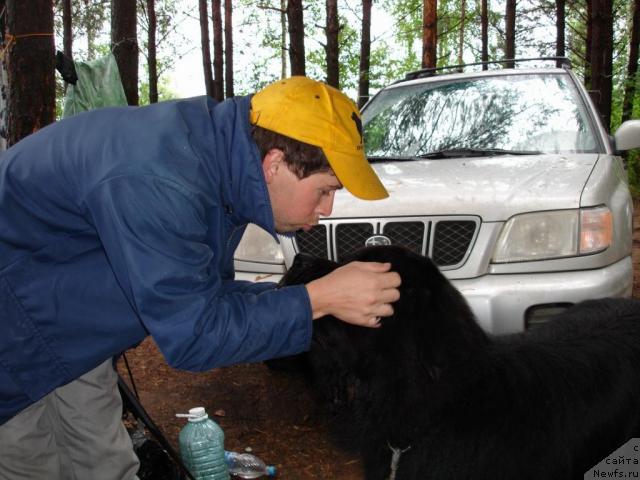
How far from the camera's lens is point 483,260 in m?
3.38

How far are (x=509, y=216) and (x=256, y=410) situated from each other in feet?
6.49

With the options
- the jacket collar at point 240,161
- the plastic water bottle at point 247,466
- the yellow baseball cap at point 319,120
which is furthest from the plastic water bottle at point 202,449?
the yellow baseball cap at point 319,120

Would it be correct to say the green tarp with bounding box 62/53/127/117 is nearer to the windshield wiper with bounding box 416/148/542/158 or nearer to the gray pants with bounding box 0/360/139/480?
the windshield wiper with bounding box 416/148/542/158

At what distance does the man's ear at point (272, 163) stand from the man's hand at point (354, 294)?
0.35 m

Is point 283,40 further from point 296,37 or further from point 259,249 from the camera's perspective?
point 259,249

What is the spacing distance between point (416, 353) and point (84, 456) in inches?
50.8

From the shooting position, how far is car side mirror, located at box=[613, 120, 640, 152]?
4.15 m

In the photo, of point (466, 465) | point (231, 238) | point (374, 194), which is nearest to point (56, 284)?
point (231, 238)

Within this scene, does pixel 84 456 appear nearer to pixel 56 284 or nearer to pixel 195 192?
pixel 56 284

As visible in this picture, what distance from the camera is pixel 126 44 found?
8.79 m

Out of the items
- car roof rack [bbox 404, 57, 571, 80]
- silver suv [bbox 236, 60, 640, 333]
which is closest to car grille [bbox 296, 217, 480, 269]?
silver suv [bbox 236, 60, 640, 333]

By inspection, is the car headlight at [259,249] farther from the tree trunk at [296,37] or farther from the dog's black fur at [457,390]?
the tree trunk at [296,37]

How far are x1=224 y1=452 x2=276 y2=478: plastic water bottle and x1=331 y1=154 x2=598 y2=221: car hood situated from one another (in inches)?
56.9

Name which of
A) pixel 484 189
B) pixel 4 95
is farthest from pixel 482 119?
pixel 4 95
